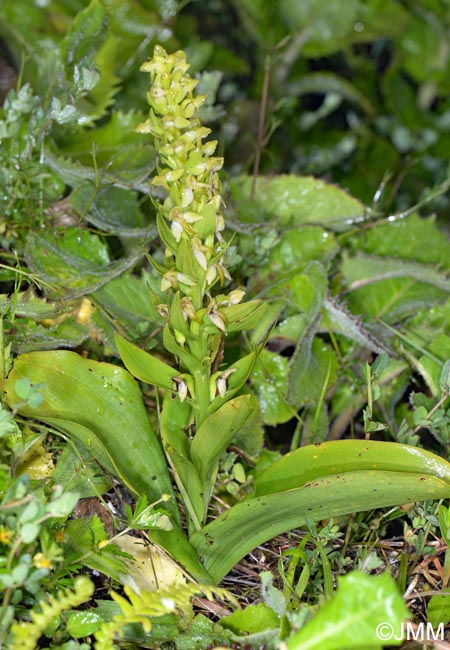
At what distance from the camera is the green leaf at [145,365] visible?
0.95 meters

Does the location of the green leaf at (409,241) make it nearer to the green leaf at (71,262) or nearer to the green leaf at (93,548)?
the green leaf at (71,262)

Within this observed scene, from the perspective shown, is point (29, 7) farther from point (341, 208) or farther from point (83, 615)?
point (83, 615)

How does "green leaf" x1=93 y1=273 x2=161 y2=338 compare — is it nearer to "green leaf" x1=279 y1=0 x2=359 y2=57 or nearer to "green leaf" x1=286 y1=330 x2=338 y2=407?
"green leaf" x1=286 y1=330 x2=338 y2=407

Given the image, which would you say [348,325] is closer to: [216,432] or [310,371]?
Answer: [310,371]

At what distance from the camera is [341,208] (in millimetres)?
1493

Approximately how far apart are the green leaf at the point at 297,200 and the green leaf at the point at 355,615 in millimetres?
910

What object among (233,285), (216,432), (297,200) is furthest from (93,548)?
(297,200)

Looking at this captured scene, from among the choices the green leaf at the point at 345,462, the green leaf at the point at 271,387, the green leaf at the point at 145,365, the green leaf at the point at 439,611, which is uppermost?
the green leaf at the point at 145,365

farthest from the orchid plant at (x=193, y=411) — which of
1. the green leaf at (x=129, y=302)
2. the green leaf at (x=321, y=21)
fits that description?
the green leaf at (x=321, y=21)

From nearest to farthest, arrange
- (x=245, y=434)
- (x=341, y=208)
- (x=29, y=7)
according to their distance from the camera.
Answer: (x=245, y=434) → (x=341, y=208) → (x=29, y=7)

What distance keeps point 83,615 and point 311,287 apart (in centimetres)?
71

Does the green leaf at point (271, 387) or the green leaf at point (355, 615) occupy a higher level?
the green leaf at point (355, 615)

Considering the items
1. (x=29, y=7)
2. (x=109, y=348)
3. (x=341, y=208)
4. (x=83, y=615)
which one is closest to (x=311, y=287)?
(x=341, y=208)

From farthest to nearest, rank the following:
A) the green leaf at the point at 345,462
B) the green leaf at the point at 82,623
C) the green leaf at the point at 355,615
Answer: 1. the green leaf at the point at 345,462
2. the green leaf at the point at 82,623
3. the green leaf at the point at 355,615
